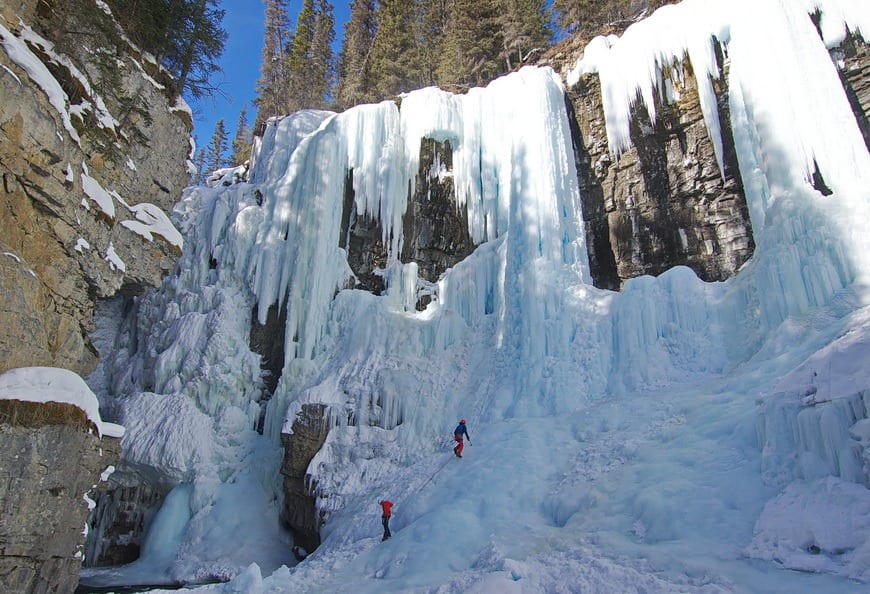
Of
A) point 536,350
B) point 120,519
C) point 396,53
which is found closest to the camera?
point 536,350

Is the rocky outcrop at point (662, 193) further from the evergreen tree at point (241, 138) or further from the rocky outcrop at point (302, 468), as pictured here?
the evergreen tree at point (241, 138)

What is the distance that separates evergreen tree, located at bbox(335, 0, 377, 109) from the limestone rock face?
15.6 metres

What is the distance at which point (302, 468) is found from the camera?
571 inches

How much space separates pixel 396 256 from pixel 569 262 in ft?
20.9

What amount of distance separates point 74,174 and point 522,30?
20724mm

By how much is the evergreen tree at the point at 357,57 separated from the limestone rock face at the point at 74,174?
51.3ft

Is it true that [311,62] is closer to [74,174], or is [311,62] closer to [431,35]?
[431,35]

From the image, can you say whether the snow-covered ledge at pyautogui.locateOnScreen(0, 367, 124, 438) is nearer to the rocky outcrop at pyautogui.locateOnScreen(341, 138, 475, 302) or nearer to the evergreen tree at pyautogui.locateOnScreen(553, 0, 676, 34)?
the rocky outcrop at pyautogui.locateOnScreen(341, 138, 475, 302)

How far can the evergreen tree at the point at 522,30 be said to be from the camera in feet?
77.5

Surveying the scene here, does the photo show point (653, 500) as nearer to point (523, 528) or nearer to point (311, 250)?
point (523, 528)

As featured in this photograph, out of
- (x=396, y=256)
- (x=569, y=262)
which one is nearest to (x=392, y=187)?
(x=396, y=256)

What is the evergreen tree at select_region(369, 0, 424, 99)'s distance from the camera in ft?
87.5

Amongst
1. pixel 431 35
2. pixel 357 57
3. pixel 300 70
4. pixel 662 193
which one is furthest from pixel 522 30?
pixel 300 70

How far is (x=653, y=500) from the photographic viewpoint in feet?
23.6
